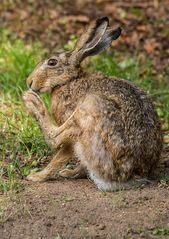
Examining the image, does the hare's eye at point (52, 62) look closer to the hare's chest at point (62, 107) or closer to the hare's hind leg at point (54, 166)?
the hare's chest at point (62, 107)

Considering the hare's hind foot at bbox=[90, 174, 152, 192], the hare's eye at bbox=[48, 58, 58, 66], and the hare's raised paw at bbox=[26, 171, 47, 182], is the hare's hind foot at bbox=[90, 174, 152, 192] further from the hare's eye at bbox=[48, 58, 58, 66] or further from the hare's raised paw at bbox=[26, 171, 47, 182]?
the hare's eye at bbox=[48, 58, 58, 66]

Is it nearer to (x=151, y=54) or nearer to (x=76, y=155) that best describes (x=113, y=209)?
(x=76, y=155)

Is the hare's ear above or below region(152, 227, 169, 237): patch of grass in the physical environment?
above

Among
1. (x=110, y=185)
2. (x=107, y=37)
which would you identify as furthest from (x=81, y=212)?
(x=107, y=37)

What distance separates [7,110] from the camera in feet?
27.9

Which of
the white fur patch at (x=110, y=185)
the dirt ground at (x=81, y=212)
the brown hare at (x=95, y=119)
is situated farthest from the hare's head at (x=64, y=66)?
the white fur patch at (x=110, y=185)

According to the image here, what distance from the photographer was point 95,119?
681cm

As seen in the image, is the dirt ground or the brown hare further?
the brown hare

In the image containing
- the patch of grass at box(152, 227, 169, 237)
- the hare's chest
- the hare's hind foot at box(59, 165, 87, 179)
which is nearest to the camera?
the patch of grass at box(152, 227, 169, 237)

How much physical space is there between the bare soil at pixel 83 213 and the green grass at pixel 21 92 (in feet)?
1.29

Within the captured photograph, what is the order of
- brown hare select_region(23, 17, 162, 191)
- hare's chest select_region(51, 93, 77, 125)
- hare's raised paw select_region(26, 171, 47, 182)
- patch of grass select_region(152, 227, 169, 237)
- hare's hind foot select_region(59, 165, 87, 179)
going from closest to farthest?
patch of grass select_region(152, 227, 169, 237)
brown hare select_region(23, 17, 162, 191)
hare's raised paw select_region(26, 171, 47, 182)
hare's chest select_region(51, 93, 77, 125)
hare's hind foot select_region(59, 165, 87, 179)

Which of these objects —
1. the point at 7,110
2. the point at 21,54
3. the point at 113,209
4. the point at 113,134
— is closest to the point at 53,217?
the point at 113,209

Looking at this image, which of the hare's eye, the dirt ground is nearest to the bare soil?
the dirt ground

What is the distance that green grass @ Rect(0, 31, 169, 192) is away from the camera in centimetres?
755
